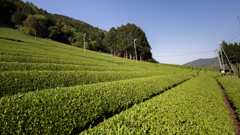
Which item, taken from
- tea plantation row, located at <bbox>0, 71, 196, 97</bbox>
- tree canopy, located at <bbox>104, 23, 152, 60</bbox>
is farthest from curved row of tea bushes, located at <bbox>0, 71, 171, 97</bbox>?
tree canopy, located at <bbox>104, 23, 152, 60</bbox>

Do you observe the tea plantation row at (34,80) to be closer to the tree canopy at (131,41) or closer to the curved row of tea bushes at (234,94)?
Result: the curved row of tea bushes at (234,94)

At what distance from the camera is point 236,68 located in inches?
1727

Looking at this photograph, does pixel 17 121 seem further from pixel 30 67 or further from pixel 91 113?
pixel 30 67

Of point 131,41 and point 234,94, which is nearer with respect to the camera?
point 234,94

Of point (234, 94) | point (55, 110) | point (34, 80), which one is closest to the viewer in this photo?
point (55, 110)

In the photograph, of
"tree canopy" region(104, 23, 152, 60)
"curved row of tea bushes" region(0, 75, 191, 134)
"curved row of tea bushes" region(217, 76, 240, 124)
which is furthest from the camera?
"tree canopy" region(104, 23, 152, 60)

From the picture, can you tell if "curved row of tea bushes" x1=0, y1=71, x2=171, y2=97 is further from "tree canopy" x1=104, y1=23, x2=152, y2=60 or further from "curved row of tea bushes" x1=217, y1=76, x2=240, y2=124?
"tree canopy" x1=104, y1=23, x2=152, y2=60

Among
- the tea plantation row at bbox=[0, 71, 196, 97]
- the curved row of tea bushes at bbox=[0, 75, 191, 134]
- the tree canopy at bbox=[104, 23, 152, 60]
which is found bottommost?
Result: the curved row of tea bushes at bbox=[0, 75, 191, 134]

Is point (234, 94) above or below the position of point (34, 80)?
below

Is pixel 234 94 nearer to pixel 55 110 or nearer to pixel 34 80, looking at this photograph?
pixel 55 110

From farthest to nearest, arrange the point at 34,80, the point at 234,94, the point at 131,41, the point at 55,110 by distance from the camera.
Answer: the point at 131,41 → the point at 234,94 → the point at 34,80 → the point at 55,110

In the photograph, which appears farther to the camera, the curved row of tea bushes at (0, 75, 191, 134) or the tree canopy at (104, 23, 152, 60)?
the tree canopy at (104, 23, 152, 60)

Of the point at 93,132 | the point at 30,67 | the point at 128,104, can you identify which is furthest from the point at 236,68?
the point at 30,67

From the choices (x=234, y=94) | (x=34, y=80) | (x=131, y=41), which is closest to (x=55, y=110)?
(x=34, y=80)
